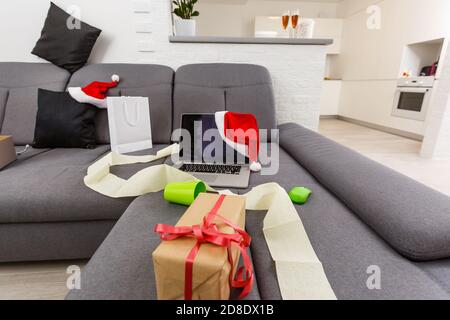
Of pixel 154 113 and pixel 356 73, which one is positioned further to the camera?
pixel 356 73

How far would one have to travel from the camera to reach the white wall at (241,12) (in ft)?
15.1

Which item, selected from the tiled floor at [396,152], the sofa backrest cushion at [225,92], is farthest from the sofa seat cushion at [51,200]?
the tiled floor at [396,152]

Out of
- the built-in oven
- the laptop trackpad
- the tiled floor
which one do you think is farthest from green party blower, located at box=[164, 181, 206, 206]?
the built-in oven

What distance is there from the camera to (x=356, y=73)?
4.56m

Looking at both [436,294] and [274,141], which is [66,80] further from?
[436,294]

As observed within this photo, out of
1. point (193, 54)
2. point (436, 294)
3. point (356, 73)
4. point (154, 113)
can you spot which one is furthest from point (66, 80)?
point (356, 73)

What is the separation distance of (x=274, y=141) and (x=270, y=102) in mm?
242

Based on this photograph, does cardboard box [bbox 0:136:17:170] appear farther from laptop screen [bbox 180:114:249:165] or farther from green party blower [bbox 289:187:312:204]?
green party blower [bbox 289:187:312:204]

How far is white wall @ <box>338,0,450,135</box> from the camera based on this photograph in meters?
3.07

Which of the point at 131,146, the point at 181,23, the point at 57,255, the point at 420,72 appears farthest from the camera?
the point at 420,72

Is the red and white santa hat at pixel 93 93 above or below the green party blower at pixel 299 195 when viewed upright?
above

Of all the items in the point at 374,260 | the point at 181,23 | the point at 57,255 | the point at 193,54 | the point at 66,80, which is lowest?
the point at 57,255

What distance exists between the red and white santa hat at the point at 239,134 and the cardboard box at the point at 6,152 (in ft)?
3.00

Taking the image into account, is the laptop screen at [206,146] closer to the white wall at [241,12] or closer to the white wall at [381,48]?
the white wall at [381,48]
